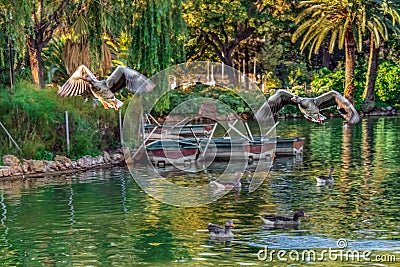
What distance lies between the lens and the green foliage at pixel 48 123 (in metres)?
29.9

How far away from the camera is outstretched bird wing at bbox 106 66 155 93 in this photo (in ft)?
65.1

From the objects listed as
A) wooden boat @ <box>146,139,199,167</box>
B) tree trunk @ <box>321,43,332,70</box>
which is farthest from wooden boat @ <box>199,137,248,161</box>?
tree trunk @ <box>321,43,332,70</box>

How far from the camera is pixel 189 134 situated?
3725 centimetres

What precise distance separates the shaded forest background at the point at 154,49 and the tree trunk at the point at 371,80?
0.23ft

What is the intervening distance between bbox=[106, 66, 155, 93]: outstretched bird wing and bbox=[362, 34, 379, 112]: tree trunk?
139ft

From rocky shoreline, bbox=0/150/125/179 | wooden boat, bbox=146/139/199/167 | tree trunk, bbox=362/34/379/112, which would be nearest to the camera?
rocky shoreline, bbox=0/150/125/179

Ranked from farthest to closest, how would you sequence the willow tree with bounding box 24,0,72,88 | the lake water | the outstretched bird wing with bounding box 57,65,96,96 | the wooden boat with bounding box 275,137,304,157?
the wooden boat with bounding box 275,137,304,157 → the willow tree with bounding box 24,0,72,88 → the outstretched bird wing with bounding box 57,65,96,96 → the lake water

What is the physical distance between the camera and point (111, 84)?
20.5 m

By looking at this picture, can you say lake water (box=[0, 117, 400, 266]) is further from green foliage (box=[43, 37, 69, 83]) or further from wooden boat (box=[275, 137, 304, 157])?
green foliage (box=[43, 37, 69, 83])

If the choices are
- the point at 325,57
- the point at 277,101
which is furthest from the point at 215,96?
the point at 277,101

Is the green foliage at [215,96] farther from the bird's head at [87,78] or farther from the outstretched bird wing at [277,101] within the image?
the bird's head at [87,78]

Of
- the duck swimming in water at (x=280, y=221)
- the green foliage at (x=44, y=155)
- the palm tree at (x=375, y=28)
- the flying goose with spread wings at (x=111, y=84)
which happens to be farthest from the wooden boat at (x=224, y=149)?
the palm tree at (x=375, y=28)

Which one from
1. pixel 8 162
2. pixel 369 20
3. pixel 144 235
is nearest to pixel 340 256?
pixel 144 235

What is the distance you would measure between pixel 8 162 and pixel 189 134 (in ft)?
35.0
